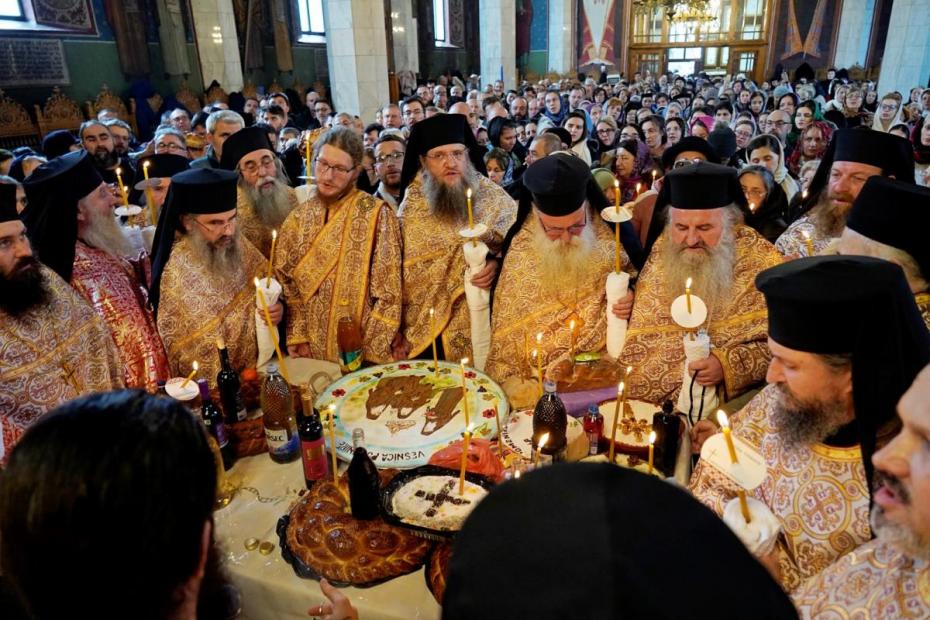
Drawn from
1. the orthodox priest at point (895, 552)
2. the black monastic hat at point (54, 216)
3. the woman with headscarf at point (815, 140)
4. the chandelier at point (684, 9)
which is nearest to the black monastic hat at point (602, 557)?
the orthodox priest at point (895, 552)

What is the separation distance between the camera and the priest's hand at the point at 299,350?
12.3 feet

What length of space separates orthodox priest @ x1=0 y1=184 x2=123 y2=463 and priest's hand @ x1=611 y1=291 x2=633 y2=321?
269 centimetres

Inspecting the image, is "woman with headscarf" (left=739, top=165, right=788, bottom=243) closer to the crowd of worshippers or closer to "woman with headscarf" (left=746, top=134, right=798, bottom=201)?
the crowd of worshippers

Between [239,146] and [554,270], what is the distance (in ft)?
8.93

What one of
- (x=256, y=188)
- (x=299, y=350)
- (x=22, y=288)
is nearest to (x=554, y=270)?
(x=299, y=350)

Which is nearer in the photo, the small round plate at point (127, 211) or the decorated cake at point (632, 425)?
the decorated cake at point (632, 425)

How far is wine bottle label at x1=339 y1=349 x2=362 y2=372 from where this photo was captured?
3281 mm

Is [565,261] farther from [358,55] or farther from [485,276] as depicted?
[358,55]

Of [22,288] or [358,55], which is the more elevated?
[358,55]

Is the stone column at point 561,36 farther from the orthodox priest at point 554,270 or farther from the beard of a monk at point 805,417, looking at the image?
the beard of a monk at point 805,417

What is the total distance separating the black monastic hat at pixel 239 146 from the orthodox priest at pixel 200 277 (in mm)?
1145

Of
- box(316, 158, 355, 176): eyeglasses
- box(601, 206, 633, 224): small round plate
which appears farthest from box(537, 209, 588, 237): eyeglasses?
box(316, 158, 355, 176): eyeglasses

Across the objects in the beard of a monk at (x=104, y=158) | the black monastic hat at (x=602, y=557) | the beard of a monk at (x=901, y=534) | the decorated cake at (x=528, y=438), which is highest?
the black monastic hat at (x=602, y=557)

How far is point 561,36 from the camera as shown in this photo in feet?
87.0
